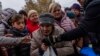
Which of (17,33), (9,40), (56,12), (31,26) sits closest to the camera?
(9,40)

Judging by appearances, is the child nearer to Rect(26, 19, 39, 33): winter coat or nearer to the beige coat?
the beige coat

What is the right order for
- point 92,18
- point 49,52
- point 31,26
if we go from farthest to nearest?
point 31,26 < point 49,52 < point 92,18

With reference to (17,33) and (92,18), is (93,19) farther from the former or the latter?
(17,33)

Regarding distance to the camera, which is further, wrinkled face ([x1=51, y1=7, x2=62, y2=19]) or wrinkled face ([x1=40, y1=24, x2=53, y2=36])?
wrinkled face ([x1=51, y1=7, x2=62, y2=19])

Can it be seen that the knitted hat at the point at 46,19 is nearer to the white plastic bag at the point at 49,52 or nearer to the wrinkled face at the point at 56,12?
the white plastic bag at the point at 49,52

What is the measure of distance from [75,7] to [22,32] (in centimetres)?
193

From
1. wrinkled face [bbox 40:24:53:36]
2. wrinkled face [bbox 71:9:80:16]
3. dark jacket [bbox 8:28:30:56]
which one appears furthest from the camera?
wrinkled face [bbox 71:9:80:16]

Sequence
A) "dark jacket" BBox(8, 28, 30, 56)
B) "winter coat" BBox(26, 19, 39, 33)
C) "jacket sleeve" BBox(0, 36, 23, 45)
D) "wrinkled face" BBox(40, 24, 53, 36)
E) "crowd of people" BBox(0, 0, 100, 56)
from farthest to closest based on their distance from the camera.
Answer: "winter coat" BBox(26, 19, 39, 33) → "dark jacket" BBox(8, 28, 30, 56) → "wrinkled face" BBox(40, 24, 53, 36) → "jacket sleeve" BBox(0, 36, 23, 45) → "crowd of people" BBox(0, 0, 100, 56)

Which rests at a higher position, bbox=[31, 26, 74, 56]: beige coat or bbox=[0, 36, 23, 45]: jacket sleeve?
bbox=[0, 36, 23, 45]: jacket sleeve

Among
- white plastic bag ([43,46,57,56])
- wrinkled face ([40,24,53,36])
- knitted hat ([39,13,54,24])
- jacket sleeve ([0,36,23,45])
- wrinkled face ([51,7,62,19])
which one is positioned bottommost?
white plastic bag ([43,46,57,56])

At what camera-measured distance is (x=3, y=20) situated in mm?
5832

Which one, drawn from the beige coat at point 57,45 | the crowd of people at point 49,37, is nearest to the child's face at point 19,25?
the crowd of people at point 49,37

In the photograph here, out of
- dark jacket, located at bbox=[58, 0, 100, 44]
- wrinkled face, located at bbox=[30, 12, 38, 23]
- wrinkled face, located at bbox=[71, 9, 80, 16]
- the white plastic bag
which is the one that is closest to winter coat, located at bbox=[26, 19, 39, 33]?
wrinkled face, located at bbox=[30, 12, 38, 23]

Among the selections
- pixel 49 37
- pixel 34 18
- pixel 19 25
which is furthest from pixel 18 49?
pixel 34 18
